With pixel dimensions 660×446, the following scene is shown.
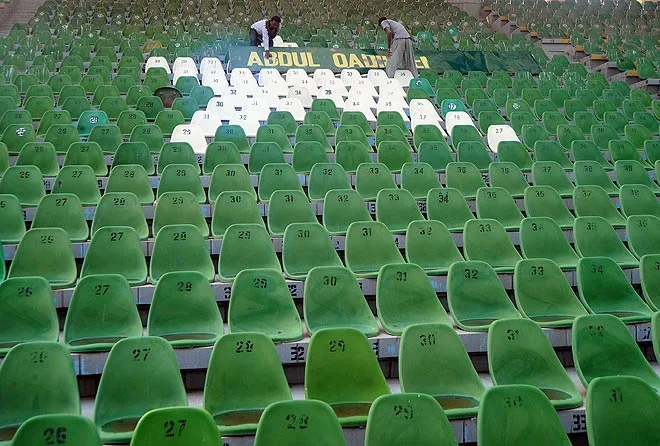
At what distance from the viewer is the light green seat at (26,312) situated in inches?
161

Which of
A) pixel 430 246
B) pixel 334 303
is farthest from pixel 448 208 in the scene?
pixel 334 303

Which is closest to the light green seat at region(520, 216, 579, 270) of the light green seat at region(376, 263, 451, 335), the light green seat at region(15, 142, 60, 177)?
the light green seat at region(376, 263, 451, 335)

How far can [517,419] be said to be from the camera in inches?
123

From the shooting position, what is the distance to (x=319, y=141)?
7.46 metres

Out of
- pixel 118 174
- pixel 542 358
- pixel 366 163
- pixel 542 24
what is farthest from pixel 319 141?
pixel 542 24

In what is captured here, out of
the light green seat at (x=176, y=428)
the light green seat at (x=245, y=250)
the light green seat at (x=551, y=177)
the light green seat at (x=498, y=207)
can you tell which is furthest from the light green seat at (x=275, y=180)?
the light green seat at (x=176, y=428)

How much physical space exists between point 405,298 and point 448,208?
1619 mm

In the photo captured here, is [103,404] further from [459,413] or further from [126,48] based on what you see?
[126,48]

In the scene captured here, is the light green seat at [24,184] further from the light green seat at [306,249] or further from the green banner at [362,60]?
the green banner at [362,60]

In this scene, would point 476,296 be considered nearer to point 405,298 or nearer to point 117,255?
point 405,298

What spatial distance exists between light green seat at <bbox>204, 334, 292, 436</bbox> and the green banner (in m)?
7.18

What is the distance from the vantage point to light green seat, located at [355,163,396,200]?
6461 millimetres

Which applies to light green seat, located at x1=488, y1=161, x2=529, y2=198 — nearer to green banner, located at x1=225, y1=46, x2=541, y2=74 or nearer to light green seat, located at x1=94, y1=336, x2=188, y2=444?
light green seat, located at x1=94, y1=336, x2=188, y2=444

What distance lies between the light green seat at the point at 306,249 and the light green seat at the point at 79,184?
1.64m
